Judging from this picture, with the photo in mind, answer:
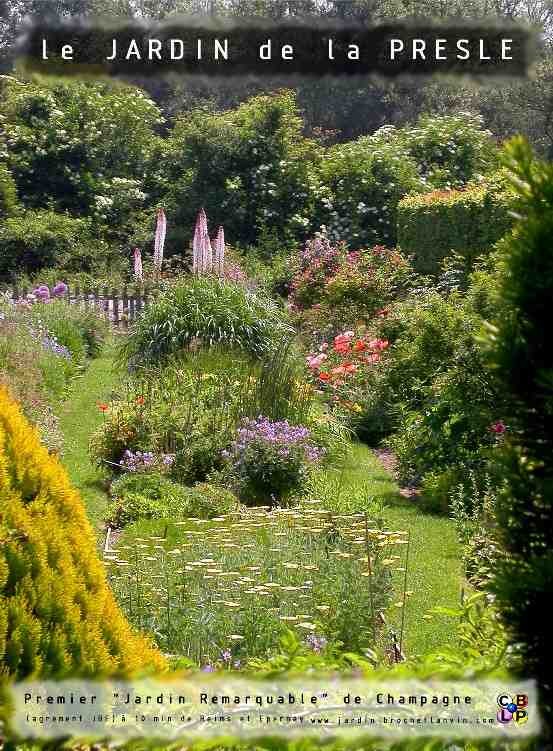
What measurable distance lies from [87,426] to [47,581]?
822 cm

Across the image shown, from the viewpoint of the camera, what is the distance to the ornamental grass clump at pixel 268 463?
25.0 ft

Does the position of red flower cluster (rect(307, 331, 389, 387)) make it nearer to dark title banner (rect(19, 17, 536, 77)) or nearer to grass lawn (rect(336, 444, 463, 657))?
grass lawn (rect(336, 444, 463, 657))

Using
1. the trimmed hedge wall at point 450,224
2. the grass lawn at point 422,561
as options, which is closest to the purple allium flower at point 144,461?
the grass lawn at point 422,561

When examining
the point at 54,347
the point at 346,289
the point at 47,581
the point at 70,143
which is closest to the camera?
the point at 47,581

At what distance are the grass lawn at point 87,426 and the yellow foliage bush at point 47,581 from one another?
414 centimetres

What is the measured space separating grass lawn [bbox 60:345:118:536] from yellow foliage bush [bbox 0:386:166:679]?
414 cm

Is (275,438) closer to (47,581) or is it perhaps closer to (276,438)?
(276,438)

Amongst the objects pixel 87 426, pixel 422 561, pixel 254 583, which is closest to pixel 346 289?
pixel 87 426

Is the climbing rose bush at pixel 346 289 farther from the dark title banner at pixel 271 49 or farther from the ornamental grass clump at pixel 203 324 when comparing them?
the dark title banner at pixel 271 49

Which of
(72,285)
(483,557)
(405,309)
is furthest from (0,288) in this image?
(483,557)

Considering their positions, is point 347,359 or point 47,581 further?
point 347,359

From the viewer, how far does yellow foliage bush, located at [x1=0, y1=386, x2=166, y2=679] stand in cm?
236

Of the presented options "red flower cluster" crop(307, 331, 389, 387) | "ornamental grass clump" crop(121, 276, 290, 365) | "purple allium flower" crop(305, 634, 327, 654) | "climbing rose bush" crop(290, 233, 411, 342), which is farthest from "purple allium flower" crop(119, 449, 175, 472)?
"climbing rose bush" crop(290, 233, 411, 342)

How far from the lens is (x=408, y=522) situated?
7.30m
